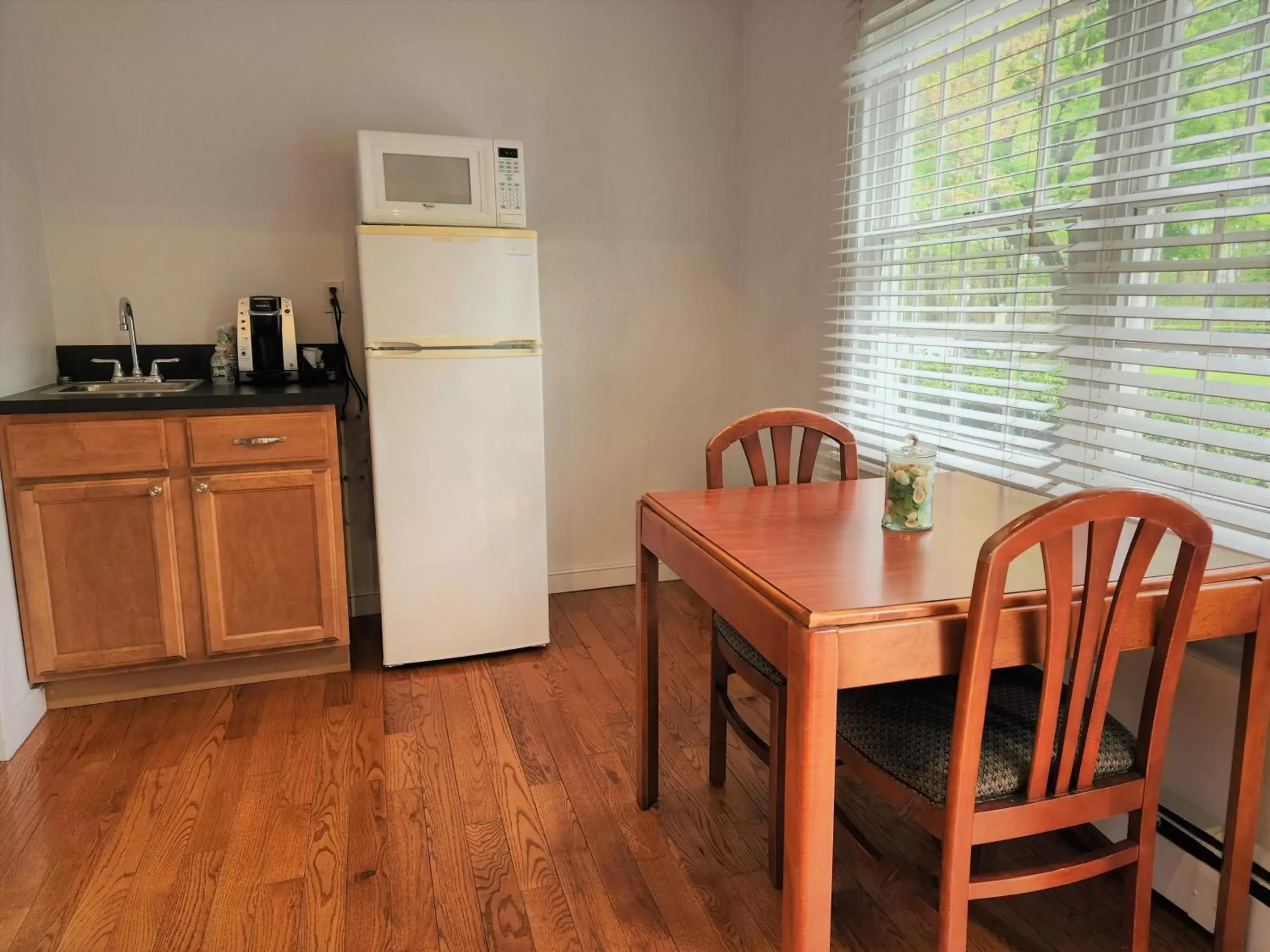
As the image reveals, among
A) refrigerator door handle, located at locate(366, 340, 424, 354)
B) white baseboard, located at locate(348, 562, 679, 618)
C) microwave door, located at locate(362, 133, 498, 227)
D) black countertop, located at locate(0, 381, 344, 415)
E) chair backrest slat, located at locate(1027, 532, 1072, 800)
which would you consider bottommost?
white baseboard, located at locate(348, 562, 679, 618)

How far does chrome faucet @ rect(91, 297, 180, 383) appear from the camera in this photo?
9.32ft

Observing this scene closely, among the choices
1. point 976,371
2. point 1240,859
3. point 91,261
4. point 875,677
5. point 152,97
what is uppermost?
point 152,97

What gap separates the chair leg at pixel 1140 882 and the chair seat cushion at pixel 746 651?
2.10ft

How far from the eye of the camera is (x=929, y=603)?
127cm

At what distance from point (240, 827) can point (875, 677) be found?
163cm

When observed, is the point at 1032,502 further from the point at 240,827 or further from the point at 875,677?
the point at 240,827

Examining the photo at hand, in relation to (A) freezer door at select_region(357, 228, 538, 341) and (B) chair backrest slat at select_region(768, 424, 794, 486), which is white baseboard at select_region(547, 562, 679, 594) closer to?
(A) freezer door at select_region(357, 228, 538, 341)

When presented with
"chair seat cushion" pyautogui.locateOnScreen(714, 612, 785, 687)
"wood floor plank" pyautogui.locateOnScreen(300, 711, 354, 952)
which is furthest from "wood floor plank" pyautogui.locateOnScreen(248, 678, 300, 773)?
"chair seat cushion" pyautogui.locateOnScreen(714, 612, 785, 687)

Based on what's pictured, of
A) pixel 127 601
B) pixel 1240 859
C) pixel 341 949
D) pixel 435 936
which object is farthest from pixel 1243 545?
pixel 127 601

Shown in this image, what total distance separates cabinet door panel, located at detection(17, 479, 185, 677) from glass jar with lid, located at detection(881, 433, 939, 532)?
2158mm

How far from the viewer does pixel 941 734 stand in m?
1.44

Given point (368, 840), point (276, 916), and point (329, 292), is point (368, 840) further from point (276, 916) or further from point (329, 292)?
point (329, 292)

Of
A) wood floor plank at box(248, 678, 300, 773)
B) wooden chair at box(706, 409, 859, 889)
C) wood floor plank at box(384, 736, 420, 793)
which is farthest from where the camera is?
wood floor plank at box(248, 678, 300, 773)

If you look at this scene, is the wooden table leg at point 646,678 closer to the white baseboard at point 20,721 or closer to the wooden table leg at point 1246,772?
the wooden table leg at point 1246,772
